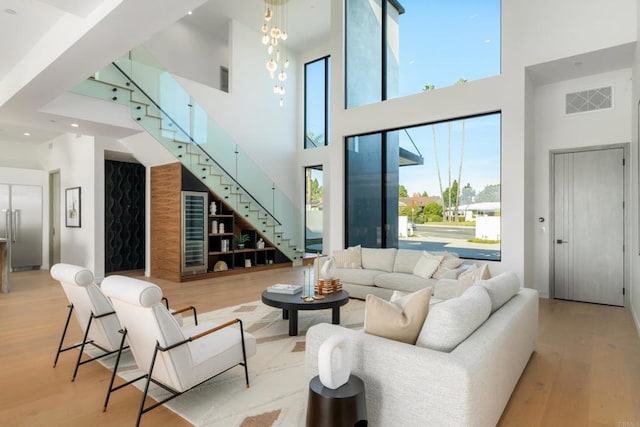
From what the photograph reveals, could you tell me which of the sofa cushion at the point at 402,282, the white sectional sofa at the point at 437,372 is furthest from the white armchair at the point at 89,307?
the sofa cushion at the point at 402,282

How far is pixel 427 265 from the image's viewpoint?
5.34m

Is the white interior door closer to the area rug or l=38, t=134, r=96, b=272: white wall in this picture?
the area rug

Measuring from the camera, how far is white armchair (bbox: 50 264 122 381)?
302cm

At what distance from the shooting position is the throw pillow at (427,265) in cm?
528

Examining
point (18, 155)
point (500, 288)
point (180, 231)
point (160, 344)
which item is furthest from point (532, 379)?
point (18, 155)

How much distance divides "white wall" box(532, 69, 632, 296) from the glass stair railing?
19.4 feet

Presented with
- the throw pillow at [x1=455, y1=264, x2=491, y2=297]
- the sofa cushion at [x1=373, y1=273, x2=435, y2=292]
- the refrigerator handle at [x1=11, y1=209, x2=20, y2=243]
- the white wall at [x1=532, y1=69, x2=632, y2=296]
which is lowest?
the sofa cushion at [x1=373, y1=273, x2=435, y2=292]

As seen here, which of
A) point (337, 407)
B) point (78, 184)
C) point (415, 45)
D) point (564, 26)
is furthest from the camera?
point (78, 184)

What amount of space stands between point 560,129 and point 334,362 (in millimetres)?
5786

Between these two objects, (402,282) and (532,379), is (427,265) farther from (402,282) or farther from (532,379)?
(532,379)

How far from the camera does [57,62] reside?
3.95m

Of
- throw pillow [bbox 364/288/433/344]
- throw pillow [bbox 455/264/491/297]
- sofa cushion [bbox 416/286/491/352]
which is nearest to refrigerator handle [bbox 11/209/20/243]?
throw pillow [bbox 364/288/433/344]

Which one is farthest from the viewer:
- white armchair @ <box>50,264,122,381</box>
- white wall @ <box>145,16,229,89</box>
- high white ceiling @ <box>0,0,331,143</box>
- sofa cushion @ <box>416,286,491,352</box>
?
white wall @ <box>145,16,229,89</box>

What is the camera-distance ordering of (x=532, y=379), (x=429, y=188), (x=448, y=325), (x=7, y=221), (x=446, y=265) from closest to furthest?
(x=448, y=325)
(x=532, y=379)
(x=446, y=265)
(x=429, y=188)
(x=7, y=221)
